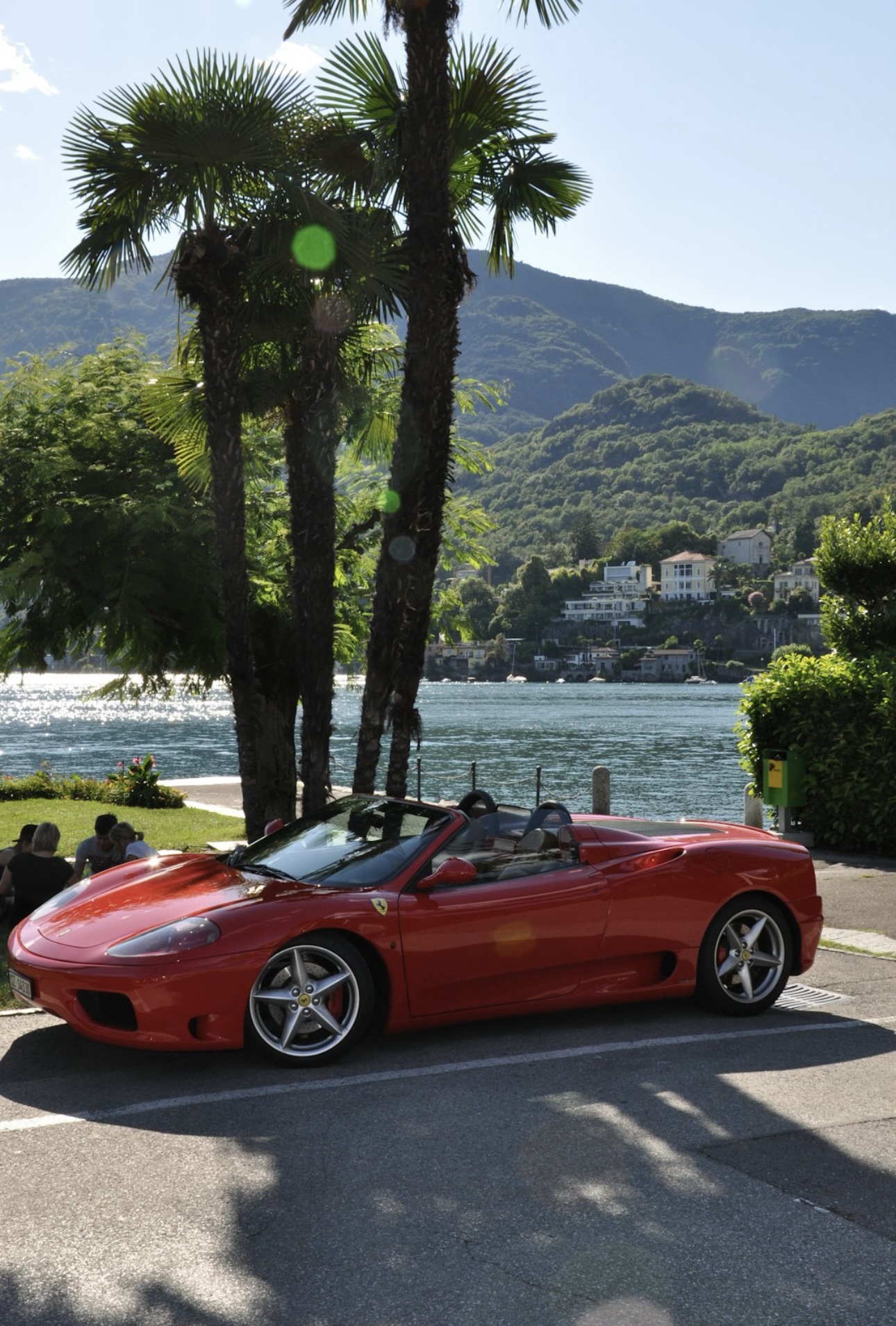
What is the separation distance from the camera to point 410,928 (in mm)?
6250

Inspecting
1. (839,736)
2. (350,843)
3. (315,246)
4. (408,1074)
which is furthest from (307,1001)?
(839,736)

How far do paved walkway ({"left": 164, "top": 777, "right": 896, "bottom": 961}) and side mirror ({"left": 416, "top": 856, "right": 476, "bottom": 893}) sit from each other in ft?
14.0

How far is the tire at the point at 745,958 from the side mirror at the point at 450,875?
157 centimetres

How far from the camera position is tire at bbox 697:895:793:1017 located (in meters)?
7.16

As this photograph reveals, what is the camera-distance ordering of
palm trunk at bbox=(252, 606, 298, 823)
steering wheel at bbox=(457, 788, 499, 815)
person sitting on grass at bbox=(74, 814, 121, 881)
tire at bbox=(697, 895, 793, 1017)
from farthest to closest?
1. palm trunk at bbox=(252, 606, 298, 823)
2. person sitting on grass at bbox=(74, 814, 121, 881)
3. steering wheel at bbox=(457, 788, 499, 815)
4. tire at bbox=(697, 895, 793, 1017)

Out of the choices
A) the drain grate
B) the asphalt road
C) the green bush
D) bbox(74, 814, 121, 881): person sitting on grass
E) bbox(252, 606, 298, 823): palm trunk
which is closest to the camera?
the asphalt road

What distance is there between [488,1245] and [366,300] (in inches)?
396

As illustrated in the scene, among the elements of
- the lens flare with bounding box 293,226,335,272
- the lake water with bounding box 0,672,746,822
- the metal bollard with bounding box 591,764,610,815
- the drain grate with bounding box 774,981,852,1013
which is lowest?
the lake water with bounding box 0,672,746,822

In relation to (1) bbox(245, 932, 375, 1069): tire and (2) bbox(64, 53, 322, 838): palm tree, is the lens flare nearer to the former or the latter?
(2) bbox(64, 53, 322, 838): palm tree

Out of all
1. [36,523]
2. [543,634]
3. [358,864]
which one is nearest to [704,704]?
[543,634]

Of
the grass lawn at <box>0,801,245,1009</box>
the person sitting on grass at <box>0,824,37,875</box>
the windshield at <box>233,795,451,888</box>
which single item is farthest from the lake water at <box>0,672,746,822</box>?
the windshield at <box>233,795,451,888</box>

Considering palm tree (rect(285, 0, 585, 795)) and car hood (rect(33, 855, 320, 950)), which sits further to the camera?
palm tree (rect(285, 0, 585, 795))

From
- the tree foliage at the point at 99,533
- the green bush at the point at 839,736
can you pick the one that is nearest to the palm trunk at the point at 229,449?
the tree foliage at the point at 99,533

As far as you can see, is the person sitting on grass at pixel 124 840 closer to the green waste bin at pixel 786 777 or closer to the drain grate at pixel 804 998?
the drain grate at pixel 804 998
